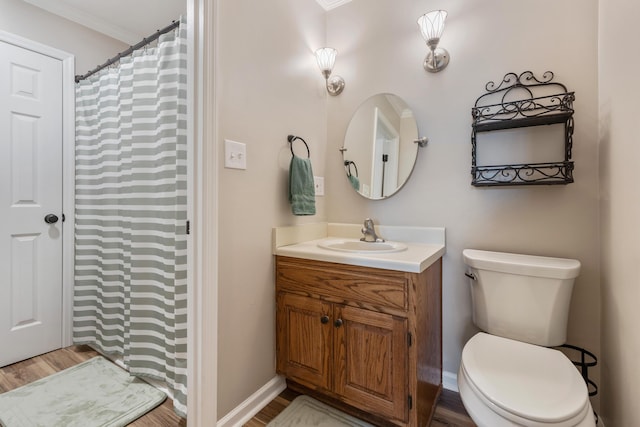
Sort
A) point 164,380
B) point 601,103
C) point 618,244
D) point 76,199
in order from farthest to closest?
point 76,199
point 164,380
point 601,103
point 618,244

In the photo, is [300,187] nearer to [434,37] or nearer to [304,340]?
[304,340]

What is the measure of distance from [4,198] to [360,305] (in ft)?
7.52

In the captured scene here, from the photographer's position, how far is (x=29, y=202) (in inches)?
72.2

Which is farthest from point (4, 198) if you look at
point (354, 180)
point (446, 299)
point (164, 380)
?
point (446, 299)

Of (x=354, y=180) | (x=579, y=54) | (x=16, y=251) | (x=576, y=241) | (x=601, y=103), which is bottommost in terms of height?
(x=16, y=251)

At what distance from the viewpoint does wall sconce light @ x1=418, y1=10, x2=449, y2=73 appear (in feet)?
4.78

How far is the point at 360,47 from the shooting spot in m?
1.83

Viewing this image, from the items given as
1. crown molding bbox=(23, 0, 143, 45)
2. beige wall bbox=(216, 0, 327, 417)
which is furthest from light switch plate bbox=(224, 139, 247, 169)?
crown molding bbox=(23, 0, 143, 45)

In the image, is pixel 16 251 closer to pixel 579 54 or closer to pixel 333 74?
pixel 333 74

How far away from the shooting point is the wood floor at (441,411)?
4.26 feet

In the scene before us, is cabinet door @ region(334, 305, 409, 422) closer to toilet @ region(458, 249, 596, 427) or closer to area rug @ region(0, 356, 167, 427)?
toilet @ region(458, 249, 596, 427)

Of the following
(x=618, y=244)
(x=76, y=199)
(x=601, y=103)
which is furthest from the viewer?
(x=76, y=199)

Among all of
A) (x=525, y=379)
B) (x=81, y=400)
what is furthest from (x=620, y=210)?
(x=81, y=400)

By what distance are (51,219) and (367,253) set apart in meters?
2.18
